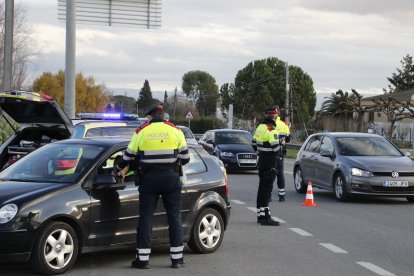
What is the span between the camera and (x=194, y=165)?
9.72m

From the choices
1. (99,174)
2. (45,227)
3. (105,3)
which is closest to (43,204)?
(45,227)

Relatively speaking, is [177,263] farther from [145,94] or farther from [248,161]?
[145,94]

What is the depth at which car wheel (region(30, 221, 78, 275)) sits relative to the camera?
25.4 ft

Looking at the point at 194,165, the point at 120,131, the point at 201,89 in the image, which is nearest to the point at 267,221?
the point at 120,131

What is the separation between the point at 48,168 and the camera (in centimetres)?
880

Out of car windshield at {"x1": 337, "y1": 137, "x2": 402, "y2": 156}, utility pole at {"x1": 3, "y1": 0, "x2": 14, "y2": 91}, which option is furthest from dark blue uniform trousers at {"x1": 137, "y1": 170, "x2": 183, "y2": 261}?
A: utility pole at {"x1": 3, "y1": 0, "x2": 14, "y2": 91}

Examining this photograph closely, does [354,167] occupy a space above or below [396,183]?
above

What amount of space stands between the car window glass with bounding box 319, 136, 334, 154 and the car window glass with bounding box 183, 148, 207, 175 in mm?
8145

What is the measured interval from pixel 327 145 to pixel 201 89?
368 feet

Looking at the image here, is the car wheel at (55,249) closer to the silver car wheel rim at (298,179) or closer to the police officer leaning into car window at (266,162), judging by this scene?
the police officer leaning into car window at (266,162)

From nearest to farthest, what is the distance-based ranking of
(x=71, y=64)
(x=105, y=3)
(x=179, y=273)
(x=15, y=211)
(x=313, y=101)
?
(x=15, y=211), (x=179, y=273), (x=71, y=64), (x=105, y=3), (x=313, y=101)

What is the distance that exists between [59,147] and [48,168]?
17.1 inches

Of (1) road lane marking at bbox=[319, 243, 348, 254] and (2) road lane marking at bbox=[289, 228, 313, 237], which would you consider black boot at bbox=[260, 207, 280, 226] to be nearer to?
(2) road lane marking at bbox=[289, 228, 313, 237]

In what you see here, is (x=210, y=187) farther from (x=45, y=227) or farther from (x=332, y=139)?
(x=332, y=139)
